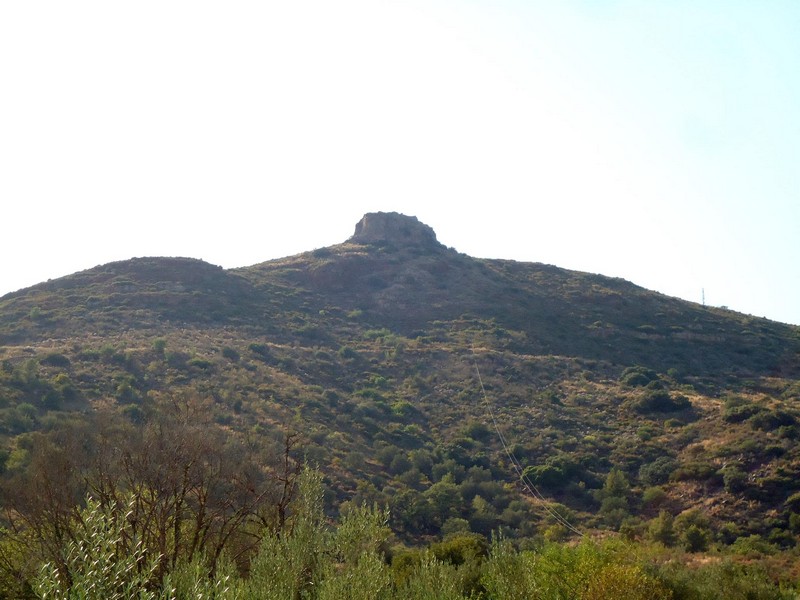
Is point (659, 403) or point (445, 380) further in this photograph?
point (445, 380)

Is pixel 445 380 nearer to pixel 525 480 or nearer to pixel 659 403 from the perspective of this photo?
pixel 659 403

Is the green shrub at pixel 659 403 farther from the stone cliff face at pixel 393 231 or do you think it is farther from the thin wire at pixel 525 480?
the stone cliff face at pixel 393 231

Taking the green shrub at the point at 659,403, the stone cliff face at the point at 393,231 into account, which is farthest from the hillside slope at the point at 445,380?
the stone cliff face at the point at 393,231

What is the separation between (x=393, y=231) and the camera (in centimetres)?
8444

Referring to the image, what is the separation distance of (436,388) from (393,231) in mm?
40470

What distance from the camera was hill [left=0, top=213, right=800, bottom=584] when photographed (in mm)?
29469

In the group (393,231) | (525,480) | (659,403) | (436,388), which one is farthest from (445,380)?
(393,231)

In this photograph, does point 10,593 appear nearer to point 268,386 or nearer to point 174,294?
point 268,386

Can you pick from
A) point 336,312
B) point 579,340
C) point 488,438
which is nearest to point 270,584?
point 488,438

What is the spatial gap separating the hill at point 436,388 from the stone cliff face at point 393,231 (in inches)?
382

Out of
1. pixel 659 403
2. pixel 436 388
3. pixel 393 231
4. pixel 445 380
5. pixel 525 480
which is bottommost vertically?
pixel 525 480

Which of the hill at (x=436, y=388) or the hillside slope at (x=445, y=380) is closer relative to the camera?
the hill at (x=436, y=388)

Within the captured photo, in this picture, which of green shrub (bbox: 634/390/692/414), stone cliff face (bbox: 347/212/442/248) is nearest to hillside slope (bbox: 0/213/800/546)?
green shrub (bbox: 634/390/692/414)

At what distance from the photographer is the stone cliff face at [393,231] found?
270 feet
